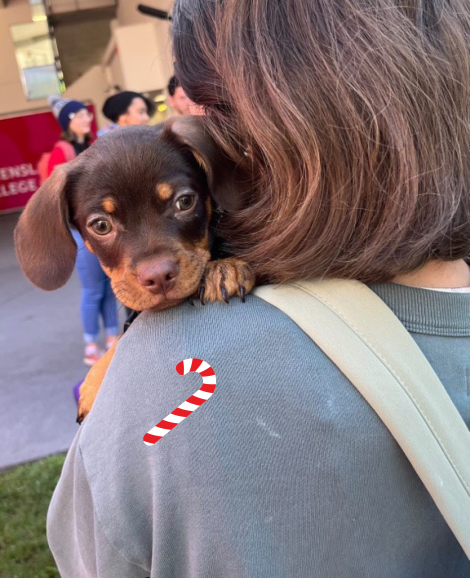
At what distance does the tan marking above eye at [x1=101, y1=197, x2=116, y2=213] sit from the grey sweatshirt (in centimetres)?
66

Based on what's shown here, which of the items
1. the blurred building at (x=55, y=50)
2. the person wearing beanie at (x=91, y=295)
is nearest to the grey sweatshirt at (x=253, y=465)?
the person wearing beanie at (x=91, y=295)

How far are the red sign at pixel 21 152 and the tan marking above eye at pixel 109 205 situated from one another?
1376cm

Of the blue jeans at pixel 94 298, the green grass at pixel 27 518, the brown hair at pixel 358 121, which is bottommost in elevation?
the green grass at pixel 27 518

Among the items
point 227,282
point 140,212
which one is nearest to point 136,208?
point 140,212

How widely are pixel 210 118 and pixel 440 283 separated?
2.03 feet

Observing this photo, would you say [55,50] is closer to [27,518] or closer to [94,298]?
[94,298]

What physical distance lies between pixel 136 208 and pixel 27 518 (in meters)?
2.47

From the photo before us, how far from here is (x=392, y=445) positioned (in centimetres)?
97

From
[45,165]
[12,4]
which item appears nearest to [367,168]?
[45,165]

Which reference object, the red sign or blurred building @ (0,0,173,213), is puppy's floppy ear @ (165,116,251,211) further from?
the red sign

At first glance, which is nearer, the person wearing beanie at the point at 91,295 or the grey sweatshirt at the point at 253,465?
the grey sweatshirt at the point at 253,465

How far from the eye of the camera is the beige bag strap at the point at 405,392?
3.10ft

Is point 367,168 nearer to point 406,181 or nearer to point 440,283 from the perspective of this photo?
point 406,181

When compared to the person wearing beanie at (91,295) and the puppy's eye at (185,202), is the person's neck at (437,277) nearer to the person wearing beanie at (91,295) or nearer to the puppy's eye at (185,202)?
the puppy's eye at (185,202)
